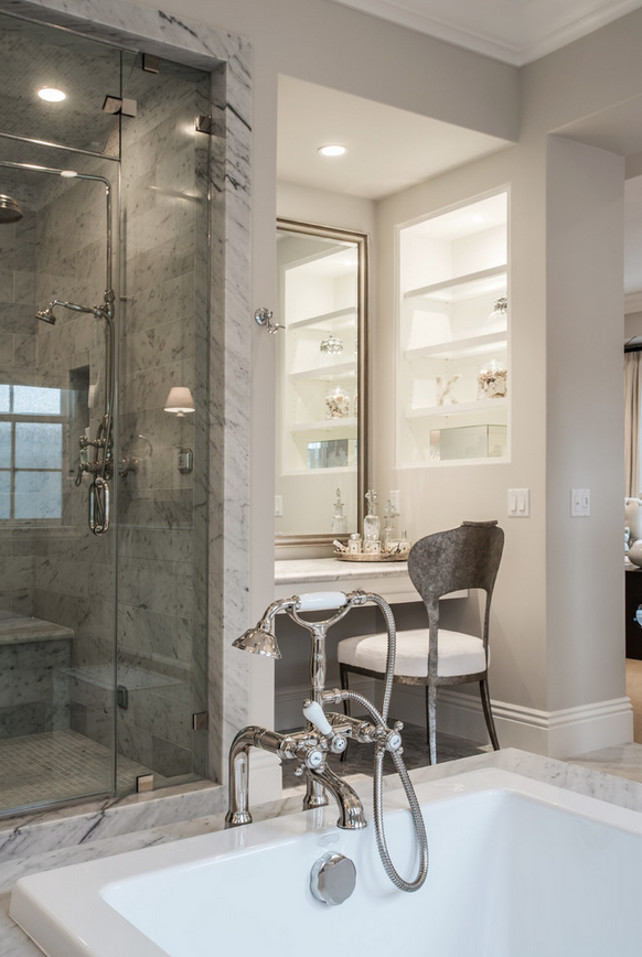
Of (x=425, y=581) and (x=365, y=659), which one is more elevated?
(x=425, y=581)

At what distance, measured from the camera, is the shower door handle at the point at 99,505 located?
2.79 metres

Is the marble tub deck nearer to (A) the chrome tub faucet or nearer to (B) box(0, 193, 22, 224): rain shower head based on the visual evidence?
(A) the chrome tub faucet

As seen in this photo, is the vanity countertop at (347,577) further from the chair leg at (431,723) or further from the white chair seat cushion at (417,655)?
the chair leg at (431,723)

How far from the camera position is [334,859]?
1.58 m

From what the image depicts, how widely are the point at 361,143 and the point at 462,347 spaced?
978 mm

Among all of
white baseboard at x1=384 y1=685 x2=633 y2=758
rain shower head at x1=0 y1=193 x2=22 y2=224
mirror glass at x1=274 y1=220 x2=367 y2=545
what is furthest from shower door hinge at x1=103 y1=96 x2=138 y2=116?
white baseboard at x1=384 y1=685 x2=633 y2=758

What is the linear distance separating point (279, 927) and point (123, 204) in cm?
214

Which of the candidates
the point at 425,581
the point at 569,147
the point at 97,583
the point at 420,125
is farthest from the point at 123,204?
A: the point at 569,147

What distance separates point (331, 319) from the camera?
437cm

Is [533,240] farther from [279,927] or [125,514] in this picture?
[279,927]

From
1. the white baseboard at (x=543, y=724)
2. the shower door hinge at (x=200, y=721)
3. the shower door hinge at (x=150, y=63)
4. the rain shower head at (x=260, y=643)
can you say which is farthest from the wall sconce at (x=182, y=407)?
the white baseboard at (x=543, y=724)

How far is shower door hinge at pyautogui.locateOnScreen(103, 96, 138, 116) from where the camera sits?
2822 millimetres

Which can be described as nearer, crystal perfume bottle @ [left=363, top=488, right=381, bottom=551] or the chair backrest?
the chair backrest

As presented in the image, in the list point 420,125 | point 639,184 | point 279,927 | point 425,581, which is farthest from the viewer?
point 639,184
